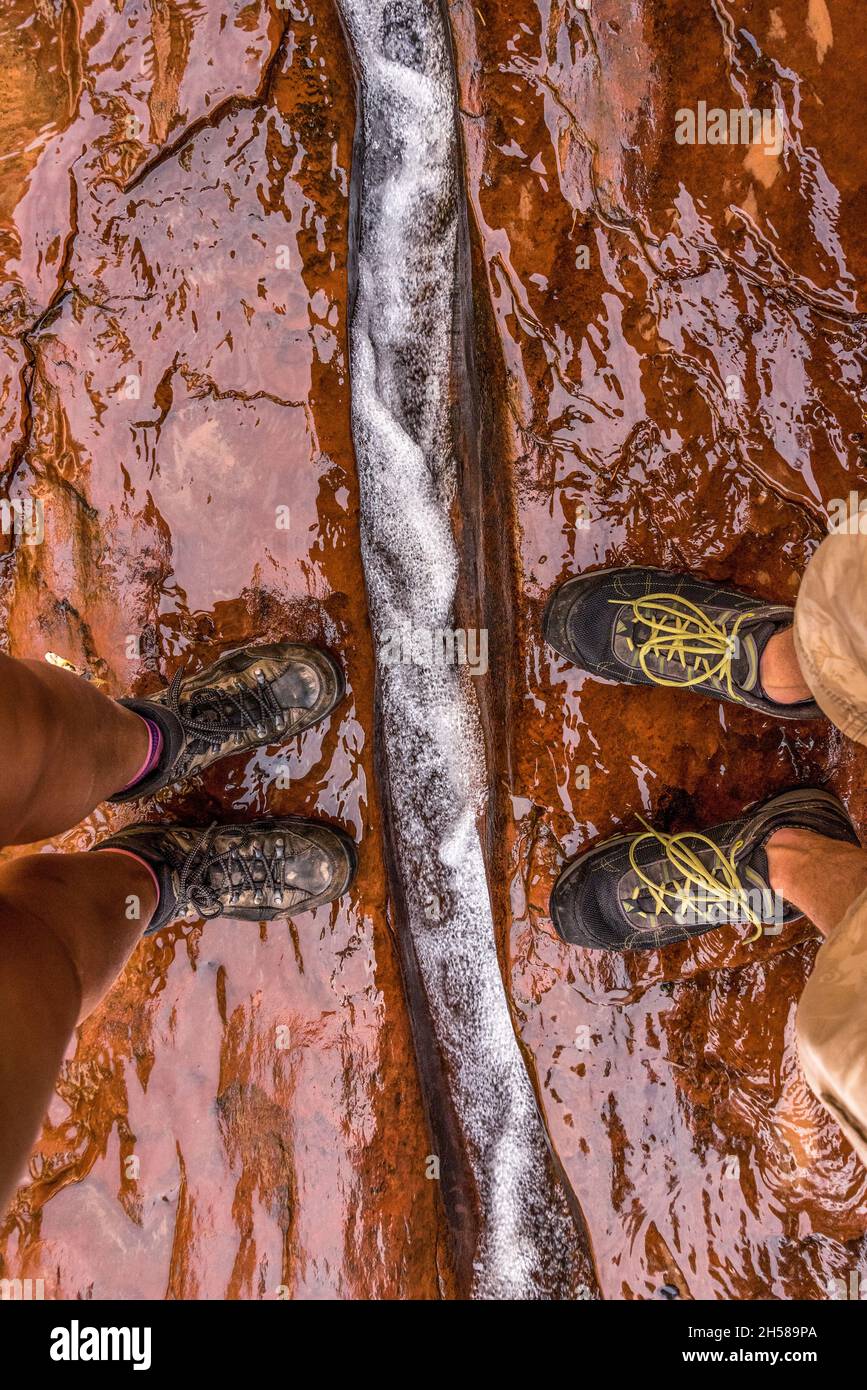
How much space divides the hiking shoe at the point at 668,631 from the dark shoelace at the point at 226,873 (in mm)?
896


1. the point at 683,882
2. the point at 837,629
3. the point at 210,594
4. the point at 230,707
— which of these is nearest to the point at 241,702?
the point at 230,707

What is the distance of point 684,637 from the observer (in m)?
1.80

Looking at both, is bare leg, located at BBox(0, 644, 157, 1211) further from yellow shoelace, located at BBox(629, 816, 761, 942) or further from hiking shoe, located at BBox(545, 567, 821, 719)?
yellow shoelace, located at BBox(629, 816, 761, 942)

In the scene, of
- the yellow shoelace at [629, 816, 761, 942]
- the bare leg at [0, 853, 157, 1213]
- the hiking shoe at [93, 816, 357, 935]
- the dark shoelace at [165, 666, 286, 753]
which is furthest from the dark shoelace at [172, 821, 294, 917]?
the yellow shoelace at [629, 816, 761, 942]

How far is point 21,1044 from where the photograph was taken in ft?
3.98

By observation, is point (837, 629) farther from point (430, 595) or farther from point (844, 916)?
point (430, 595)

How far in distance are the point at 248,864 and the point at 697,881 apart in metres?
1.09

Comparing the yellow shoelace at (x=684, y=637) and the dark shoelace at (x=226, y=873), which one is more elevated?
the yellow shoelace at (x=684, y=637)

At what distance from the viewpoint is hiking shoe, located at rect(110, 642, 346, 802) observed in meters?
1.82

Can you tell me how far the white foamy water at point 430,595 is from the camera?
2.03m

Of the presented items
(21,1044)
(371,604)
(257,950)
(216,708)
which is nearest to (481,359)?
(371,604)

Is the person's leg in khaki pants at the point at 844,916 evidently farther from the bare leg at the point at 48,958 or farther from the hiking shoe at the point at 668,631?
the bare leg at the point at 48,958

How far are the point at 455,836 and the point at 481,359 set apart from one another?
1.30 metres

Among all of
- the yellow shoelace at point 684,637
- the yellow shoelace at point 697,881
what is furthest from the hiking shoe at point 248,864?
the yellow shoelace at point 684,637
